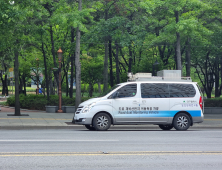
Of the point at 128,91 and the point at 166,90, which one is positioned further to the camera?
the point at 166,90

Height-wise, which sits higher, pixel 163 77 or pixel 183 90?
pixel 163 77

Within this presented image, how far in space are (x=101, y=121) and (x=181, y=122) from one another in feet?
11.6

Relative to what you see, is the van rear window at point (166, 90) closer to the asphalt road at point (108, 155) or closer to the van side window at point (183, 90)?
the van side window at point (183, 90)

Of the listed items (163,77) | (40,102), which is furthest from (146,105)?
(40,102)

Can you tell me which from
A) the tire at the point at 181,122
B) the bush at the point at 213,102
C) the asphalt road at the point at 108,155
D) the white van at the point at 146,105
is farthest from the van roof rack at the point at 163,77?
the bush at the point at 213,102

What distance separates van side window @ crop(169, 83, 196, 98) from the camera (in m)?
15.9

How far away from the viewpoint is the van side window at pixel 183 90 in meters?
15.9

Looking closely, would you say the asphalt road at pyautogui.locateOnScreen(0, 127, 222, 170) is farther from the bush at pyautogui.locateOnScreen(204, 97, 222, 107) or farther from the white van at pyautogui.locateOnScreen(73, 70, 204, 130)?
the bush at pyautogui.locateOnScreen(204, 97, 222, 107)

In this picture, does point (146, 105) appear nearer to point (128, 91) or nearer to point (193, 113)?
point (128, 91)

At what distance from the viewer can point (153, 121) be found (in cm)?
1563

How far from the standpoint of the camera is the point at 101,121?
15.1 meters

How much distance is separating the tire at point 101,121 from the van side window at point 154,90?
6.03 ft

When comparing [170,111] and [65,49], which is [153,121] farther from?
→ [65,49]

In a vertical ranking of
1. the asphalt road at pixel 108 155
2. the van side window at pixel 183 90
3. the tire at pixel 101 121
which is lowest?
the asphalt road at pixel 108 155
